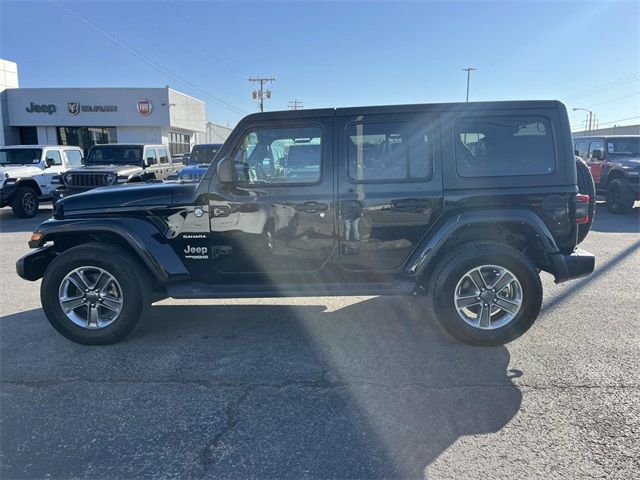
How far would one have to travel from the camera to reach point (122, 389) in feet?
10.9

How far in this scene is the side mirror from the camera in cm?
390

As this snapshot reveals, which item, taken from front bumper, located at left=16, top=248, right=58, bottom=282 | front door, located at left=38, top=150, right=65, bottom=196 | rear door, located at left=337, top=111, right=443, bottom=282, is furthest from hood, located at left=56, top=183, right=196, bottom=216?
front door, located at left=38, top=150, right=65, bottom=196

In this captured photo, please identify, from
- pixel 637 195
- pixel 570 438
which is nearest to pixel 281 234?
pixel 570 438

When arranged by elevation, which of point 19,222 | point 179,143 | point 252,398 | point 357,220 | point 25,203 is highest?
point 179,143

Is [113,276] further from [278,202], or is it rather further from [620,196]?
[620,196]

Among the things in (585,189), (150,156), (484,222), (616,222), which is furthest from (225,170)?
(150,156)

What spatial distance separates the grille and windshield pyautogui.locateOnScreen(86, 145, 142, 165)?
4.49 ft

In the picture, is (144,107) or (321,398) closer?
(321,398)

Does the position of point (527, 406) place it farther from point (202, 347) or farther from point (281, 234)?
point (202, 347)

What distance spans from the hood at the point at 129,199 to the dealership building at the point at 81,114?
1241 inches

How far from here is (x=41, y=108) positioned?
106 ft

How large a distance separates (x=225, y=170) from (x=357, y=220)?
120 cm

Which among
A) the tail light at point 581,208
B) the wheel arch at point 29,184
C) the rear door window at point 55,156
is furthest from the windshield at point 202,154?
the tail light at point 581,208

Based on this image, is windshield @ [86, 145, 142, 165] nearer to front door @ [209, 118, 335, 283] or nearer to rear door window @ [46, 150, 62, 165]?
rear door window @ [46, 150, 62, 165]
